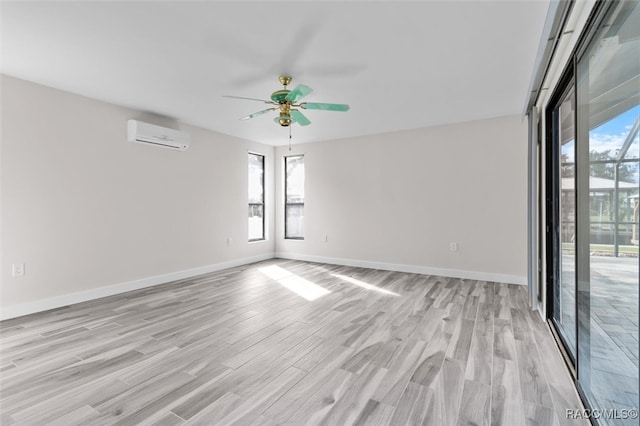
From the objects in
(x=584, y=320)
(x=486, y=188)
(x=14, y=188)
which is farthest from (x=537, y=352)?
(x=14, y=188)

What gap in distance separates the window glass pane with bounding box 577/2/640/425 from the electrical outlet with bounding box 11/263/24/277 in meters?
4.79

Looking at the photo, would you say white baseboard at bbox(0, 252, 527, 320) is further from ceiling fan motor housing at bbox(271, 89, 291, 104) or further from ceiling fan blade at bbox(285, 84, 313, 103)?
→ ceiling fan blade at bbox(285, 84, 313, 103)

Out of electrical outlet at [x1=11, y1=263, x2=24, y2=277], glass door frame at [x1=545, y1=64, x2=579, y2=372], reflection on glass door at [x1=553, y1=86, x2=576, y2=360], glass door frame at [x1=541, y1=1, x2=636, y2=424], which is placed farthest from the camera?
electrical outlet at [x1=11, y1=263, x2=24, y2=277]

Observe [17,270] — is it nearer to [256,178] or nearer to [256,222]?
[256,222]

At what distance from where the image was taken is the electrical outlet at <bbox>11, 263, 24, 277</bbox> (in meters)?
3.13

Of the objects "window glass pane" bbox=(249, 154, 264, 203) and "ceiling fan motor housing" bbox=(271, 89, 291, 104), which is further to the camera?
"window glass pane" bbox=(249, 154, 264, 203)

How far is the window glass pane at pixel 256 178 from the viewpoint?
6.22m

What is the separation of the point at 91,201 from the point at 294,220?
364 centimetres

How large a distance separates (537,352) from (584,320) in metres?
0.65

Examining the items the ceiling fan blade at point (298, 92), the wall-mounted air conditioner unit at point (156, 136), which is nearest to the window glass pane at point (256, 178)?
the wall-mounted air conditioner unit at point (156, 136)

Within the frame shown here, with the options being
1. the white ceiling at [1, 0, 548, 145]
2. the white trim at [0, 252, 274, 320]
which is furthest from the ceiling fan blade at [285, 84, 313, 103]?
the white trim at [0, 252, 274, 320]

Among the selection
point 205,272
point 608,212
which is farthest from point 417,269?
point 608,212

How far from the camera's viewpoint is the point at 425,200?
16.6ft

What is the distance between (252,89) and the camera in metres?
3.36
